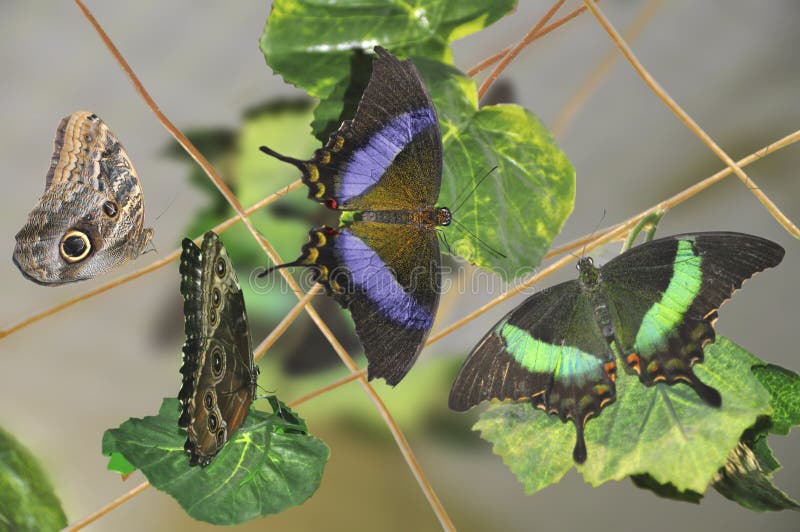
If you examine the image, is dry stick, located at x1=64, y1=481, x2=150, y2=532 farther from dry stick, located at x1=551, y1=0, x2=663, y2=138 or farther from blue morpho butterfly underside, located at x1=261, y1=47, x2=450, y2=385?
dry stick, located at x1=551, y1=0, x2=663, y2=138

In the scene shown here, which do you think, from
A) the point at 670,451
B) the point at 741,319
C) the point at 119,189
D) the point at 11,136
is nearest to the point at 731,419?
the point at 670,451

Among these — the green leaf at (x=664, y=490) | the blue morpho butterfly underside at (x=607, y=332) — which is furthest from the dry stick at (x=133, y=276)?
the green leaf at (x=664, y=490)

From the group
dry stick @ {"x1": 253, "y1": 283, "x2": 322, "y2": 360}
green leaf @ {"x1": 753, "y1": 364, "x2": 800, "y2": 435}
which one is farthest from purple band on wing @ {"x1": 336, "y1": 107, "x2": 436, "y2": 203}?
green leaf @ {"x1": 753, "y1": 364, "x2": 800, "y2": 435}

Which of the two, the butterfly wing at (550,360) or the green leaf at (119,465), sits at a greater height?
the butterfly wing at (550,360)

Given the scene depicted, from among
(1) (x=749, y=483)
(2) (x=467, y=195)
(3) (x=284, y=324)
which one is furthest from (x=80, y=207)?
(1) (x=749, y=483)

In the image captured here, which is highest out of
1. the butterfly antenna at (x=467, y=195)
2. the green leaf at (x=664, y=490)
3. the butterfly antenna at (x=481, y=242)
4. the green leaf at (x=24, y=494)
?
the butterfly antenna at (x=467, y=195)

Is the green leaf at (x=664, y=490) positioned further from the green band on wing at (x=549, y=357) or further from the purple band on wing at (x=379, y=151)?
the purple band on wing at (x=379, y=151)

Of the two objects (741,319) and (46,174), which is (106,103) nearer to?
(46,174)
